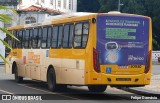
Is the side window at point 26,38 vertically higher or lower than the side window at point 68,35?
lower

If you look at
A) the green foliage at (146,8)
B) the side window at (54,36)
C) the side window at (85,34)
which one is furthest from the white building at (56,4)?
the side window at (85,34)

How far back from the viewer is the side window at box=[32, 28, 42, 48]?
18278 mm

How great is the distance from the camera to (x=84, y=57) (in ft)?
44.7

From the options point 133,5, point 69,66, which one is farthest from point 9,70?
point 133,5

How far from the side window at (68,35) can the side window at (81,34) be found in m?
0.44

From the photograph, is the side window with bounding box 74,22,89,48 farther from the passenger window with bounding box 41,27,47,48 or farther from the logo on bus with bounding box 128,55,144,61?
the passenger window with bounding box 41,27,47,48

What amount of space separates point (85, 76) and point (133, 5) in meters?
52.8

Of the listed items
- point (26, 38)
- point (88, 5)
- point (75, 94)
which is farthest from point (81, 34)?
point (88, 5)

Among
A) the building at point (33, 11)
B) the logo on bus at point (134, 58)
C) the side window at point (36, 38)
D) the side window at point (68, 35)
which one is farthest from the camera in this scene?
the building at point (33, 11)

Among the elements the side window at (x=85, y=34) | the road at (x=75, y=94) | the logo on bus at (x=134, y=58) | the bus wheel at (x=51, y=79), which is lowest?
the road at (x=75, y=94)

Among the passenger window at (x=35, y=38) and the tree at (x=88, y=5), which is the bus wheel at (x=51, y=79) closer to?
the passenger window at (x=35, y=38)

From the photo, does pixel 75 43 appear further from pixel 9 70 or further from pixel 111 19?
pixel 9 70

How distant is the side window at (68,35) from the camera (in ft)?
48.9

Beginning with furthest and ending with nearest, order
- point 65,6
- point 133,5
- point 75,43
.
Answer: point 65,6
point 133,5
point 75,43
